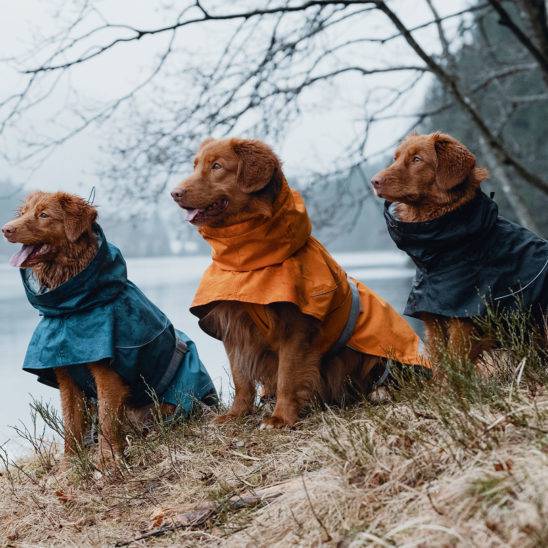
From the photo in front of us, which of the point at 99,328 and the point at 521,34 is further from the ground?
the point at 521,34

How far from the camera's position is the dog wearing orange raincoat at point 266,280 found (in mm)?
4711

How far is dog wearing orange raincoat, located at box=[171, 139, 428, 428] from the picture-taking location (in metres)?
4.71

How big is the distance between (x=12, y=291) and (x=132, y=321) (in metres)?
40.1

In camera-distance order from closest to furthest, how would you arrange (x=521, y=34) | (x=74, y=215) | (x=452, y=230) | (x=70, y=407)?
(x=452, y=230)
(x=74, y=215)
(x=70, y=407)
(x=521, y=34)

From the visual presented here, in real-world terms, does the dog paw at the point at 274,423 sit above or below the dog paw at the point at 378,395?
above

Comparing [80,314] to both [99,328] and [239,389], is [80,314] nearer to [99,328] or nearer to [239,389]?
[99,328]

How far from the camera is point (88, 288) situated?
475cm

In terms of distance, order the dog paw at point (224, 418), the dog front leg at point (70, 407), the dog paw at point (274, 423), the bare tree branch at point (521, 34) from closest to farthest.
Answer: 1. the dog paw at point (274, 423)
2. the dog front leg at point (70, 407)
3. the dog paw at point (224, 418)
4. the bare tree branch at point (521, 34)

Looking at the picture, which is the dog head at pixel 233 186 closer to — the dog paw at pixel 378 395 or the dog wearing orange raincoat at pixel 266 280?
the dog wearing orange raincoat at pixel 266 280

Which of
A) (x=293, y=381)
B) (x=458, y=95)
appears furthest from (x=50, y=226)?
(x=458, y=95)

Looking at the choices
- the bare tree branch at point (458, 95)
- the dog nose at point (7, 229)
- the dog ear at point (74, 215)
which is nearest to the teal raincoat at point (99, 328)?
the dog ear at point (74, 215)

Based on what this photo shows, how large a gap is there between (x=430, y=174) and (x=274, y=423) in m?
1.94

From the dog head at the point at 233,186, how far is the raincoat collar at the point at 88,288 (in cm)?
64

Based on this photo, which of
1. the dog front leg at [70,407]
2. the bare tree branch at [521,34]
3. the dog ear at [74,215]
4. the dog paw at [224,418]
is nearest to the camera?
the dog ear at [74,215]
